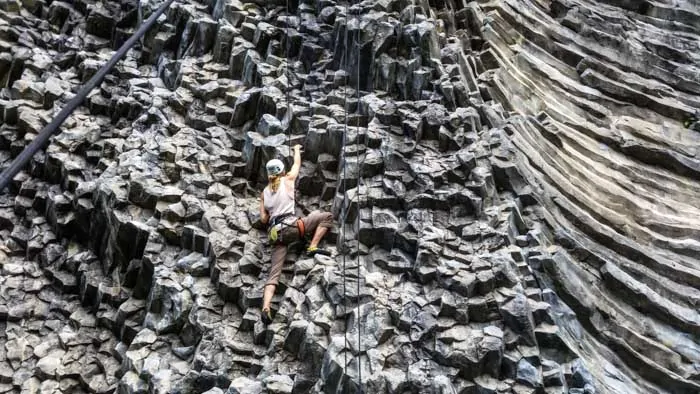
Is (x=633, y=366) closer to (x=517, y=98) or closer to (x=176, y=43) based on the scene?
(x=517, y=98)

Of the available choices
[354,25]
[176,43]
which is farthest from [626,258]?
[176,43]

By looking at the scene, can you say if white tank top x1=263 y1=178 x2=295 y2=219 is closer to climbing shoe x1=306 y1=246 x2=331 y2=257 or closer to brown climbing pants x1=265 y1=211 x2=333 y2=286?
brown climbing pants x1=265 y1=211 x2=333 y2=286

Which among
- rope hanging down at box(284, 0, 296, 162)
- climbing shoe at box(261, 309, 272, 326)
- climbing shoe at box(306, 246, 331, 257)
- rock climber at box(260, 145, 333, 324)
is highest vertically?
rope hanging down at box(284, 0, 296, 162)

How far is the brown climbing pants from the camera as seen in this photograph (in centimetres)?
940

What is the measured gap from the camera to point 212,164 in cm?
1167

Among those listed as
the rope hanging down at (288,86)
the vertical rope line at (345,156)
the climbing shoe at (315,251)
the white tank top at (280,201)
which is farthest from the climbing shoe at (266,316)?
the rope hanging down at (288,86)

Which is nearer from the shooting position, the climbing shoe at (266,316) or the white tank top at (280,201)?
the climbing shoe at (266,316)

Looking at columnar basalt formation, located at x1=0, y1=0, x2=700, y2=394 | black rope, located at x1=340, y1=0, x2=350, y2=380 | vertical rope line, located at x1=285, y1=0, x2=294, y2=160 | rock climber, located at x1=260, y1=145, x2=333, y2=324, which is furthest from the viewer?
vertical rope line, located at x1=285, y1=0, x2=294, y2=160

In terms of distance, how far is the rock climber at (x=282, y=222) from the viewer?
31.3 ft

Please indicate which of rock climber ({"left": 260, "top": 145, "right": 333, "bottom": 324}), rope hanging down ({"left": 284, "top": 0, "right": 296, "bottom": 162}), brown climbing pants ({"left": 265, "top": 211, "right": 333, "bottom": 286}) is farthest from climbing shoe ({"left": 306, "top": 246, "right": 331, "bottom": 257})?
rope hanging down ({"left": 284, "top": 0, "right": 296, "bottom": 162})

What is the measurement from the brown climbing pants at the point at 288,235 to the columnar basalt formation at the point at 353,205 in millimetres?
298

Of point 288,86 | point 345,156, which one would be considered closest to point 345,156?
point 345,156

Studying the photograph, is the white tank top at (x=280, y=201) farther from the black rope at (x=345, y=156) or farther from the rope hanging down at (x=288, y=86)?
the rope hanging down at (x=288, y=86)

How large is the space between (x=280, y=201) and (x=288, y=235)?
0.60 meters
